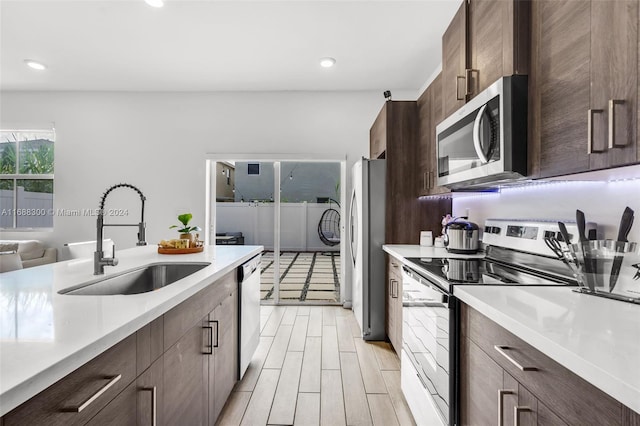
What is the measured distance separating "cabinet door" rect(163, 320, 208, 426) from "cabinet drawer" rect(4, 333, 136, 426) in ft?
0.90

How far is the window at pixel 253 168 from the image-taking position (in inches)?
180

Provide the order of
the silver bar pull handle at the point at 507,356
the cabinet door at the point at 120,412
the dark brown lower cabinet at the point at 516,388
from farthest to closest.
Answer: the silver bar pull handle at the point at 507,356 → the cabinet door at the point at 120,412 → the dark brown lower cabinet at the point at 516,388

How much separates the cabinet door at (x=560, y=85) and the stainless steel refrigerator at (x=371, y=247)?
1819 millimetres

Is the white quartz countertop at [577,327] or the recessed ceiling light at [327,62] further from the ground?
the recessed ceiling light at [327,62]

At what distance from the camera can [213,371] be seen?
1.73 m

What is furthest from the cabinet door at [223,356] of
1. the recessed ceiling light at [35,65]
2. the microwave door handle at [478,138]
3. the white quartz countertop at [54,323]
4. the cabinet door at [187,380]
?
the recessed ceiling light at [35,65]

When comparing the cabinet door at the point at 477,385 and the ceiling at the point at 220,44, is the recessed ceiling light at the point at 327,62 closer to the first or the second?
the ceiling at the point at 220,44

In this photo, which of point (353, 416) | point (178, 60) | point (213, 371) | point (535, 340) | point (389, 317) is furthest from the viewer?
point (178, 60)

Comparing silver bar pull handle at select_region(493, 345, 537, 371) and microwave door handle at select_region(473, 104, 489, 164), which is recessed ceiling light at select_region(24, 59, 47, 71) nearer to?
microwave door handle at select_region(473, 104, 489, 164)

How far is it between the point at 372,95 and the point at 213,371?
368 cm

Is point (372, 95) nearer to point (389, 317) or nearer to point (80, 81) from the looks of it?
point (389, 317)

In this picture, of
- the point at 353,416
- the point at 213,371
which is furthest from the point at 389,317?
the point at 213,371

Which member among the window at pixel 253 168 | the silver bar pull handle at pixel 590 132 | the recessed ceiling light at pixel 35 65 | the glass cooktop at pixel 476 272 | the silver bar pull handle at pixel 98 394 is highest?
the recessed ceiling light at pixel 35 65

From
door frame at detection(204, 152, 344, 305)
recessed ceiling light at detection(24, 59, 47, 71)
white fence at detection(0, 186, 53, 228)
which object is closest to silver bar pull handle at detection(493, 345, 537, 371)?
door frame at detection(204, 152, 344, 305)
